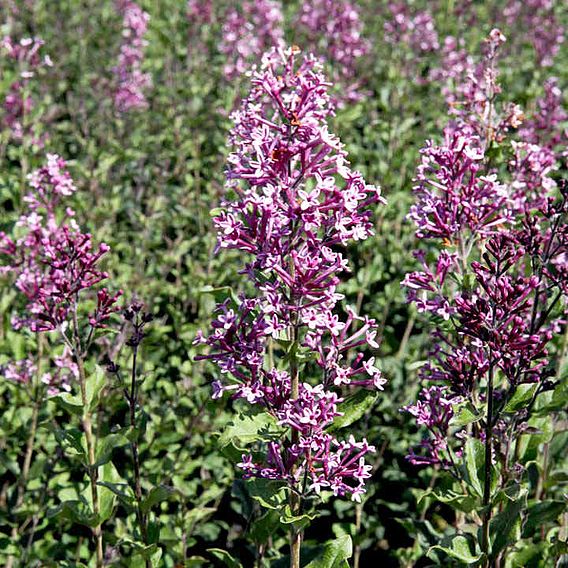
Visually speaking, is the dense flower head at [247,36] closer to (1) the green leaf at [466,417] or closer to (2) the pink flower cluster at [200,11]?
(2) the pink flower cluster at [200,11]

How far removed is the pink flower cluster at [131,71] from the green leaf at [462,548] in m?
5.25

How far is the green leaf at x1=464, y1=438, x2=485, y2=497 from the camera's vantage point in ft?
9.18

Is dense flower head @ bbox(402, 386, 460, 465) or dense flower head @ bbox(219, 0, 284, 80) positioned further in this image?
dense flower head @ bbox(219, 0, 284, 80)

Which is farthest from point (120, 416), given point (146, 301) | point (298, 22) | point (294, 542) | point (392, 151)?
point (298, 22)

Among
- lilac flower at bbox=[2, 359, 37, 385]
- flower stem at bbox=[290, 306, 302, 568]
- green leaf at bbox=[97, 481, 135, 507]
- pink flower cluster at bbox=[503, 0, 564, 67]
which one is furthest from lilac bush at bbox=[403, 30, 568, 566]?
pink flower cluster at bbox=[503, 0, 564, 67]

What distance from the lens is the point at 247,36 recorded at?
23.3 ft

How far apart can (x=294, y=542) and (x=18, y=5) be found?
9.52 meters

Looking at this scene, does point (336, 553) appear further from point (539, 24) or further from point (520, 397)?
point (539, 24)

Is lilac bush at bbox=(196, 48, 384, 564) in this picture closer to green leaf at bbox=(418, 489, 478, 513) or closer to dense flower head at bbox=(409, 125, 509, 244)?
green leaf at bbox=(418, 489, 478, 513)

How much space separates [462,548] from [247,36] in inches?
213

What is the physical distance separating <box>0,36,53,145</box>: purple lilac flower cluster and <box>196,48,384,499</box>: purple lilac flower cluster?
3.15 meters

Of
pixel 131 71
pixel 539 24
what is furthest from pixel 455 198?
pixel 539 24

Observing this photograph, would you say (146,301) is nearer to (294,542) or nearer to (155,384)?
(155,384)

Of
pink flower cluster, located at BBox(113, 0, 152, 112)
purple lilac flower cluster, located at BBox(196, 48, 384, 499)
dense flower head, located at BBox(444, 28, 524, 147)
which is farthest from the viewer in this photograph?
pink flower cluster, located at BBox(113, 0, 152, 112)
